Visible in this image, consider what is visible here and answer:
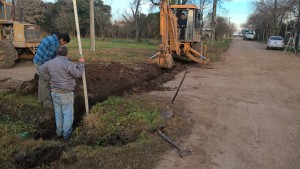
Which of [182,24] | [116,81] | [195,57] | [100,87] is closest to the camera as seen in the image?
[100,87]

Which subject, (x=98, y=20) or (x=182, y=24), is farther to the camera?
(x=98, y=20)

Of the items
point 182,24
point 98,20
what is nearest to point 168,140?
point 182,24

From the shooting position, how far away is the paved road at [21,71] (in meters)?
11.0

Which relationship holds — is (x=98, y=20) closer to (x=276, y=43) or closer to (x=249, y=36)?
(x=276, y=43)

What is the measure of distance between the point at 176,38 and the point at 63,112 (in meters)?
9.99

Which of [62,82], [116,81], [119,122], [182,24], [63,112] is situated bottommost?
[119,122]

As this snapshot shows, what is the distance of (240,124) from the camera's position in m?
6.54

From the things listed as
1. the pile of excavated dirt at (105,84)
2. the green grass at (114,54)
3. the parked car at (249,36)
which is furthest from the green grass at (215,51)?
the parked car at (249,36)

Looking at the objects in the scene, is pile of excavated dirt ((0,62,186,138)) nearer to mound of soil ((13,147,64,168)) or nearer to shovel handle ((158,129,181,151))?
mound of soil ((13,147,64,168))

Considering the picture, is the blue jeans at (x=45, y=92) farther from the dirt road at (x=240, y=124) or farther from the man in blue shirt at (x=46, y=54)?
the dirt road at (x=240, y=124)

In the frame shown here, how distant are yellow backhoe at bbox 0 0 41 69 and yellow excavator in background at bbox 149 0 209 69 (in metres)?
5.58

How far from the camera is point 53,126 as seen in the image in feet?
22.2

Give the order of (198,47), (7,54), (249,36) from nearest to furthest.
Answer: (7,54), (198,47), (249,36)

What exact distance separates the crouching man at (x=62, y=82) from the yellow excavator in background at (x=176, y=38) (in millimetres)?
7837
